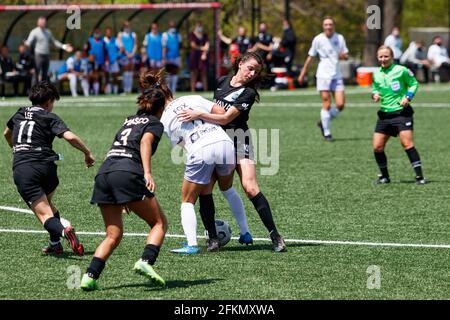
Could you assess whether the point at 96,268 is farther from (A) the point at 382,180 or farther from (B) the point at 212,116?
(A) the point at 382,180

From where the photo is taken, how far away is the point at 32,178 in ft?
35.2

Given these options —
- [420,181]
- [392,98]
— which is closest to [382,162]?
[420,181]

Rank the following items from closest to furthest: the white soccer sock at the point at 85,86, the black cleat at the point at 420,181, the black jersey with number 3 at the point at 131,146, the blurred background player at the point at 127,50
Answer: the black jersey with number 3 at the point at 131,146 → the black cleat at the point at 420,181 → the white soccer sock at the point at 85,86 → the blurred background player at the point at 127,50

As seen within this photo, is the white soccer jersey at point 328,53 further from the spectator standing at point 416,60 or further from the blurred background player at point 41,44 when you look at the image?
the spectator standing at point 416,60

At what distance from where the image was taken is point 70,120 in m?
26.6

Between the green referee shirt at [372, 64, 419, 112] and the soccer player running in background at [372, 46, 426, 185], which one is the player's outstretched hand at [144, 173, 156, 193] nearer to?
the soccer player running in background at [372, 46, 426, 185]

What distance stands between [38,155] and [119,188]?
6.08ft

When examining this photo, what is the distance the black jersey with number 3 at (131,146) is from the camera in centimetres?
929

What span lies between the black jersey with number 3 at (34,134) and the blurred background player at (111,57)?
25.3m

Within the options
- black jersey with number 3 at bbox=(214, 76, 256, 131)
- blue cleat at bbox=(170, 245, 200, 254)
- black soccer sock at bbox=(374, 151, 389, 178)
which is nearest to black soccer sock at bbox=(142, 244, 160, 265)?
blue cleat at bbox=(170, 245, 200, 254)

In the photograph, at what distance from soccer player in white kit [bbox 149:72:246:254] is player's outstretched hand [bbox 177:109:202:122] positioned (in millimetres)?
40

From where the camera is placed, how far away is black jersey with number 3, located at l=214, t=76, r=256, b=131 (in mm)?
11070

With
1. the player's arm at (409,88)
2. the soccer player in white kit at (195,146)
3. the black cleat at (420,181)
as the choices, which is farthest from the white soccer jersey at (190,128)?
the black cleat at (420,181)
